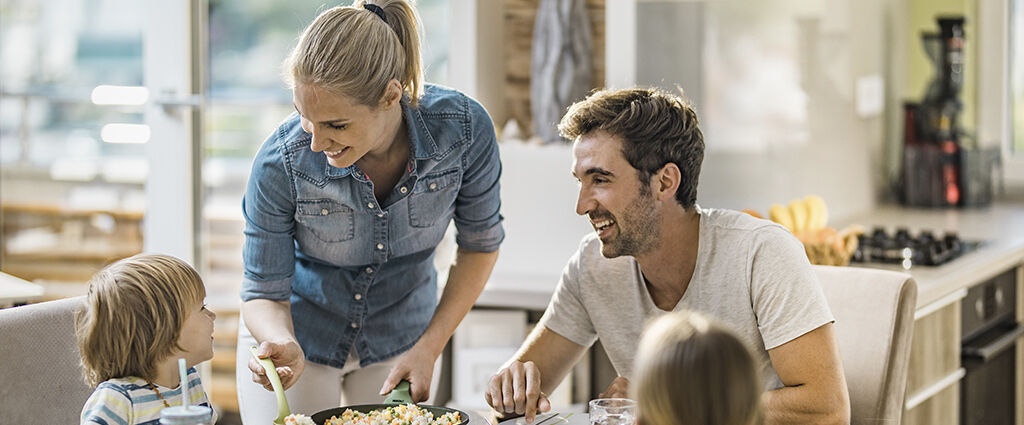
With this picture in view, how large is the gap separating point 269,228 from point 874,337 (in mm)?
1016

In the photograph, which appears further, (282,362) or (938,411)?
(938,411)

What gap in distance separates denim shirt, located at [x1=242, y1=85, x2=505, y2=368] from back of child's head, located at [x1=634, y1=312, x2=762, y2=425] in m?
0.94

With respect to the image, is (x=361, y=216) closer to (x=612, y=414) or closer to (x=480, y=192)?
(x=480, y=192)

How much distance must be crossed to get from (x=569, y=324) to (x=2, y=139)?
2372 mm

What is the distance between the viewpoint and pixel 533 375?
1771 mm

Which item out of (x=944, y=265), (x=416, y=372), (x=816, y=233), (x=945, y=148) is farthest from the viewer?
(x=945, y=148)

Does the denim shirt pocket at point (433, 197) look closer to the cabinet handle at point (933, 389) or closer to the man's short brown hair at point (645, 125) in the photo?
the man's short brown hair at point (645, 125)

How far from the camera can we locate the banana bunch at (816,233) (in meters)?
2.62

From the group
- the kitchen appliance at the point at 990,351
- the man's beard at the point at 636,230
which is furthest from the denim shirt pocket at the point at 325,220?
the kitchen appliance at the point at 990,351

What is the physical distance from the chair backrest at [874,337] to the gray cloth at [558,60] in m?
1.11

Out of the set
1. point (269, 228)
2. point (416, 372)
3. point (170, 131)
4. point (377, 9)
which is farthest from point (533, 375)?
point (170, 131)

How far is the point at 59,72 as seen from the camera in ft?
11.6

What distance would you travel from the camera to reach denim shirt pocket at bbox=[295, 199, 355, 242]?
194cm

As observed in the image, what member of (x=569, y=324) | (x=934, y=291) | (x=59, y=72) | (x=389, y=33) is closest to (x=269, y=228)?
(x=389, y=33)
